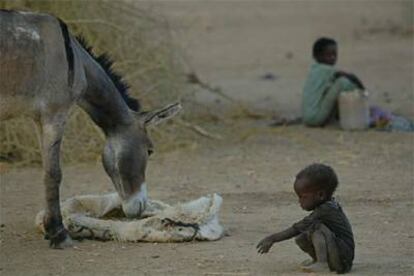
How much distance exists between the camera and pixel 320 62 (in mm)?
12734

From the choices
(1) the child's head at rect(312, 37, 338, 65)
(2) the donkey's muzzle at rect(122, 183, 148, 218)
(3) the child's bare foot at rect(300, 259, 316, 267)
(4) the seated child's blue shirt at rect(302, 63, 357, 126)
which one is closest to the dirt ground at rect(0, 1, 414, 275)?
(3) the child's bare foot at rect(300, 259, 316, 267)

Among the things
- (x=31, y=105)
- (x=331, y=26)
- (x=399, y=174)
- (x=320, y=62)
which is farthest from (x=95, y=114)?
(x=331, y=26)

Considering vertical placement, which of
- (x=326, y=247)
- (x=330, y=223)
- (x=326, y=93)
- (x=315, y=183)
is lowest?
(x=326, y=93)

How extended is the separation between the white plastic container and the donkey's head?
4399mm

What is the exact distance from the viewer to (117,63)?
38.1 ft

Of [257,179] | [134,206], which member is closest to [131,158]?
[134,206]

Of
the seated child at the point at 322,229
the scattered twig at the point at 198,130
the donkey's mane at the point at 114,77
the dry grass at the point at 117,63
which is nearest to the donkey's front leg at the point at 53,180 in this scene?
the donkey's mane at the point at 114,77

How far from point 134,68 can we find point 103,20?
0.57 metres

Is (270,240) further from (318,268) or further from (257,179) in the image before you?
(257,179)

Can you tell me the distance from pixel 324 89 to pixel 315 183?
571 centimetres

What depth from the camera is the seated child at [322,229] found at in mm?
6766

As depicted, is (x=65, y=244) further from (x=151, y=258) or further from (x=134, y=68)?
(x=134, y=68)

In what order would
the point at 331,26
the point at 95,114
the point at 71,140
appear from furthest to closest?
1. the point at 331,26
2. the point at 71,140
3. the point at 95,114

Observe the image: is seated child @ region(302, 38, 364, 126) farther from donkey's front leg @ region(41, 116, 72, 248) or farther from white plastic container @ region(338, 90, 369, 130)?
donkey's front leg @ region(41, 116, 72, 248)
